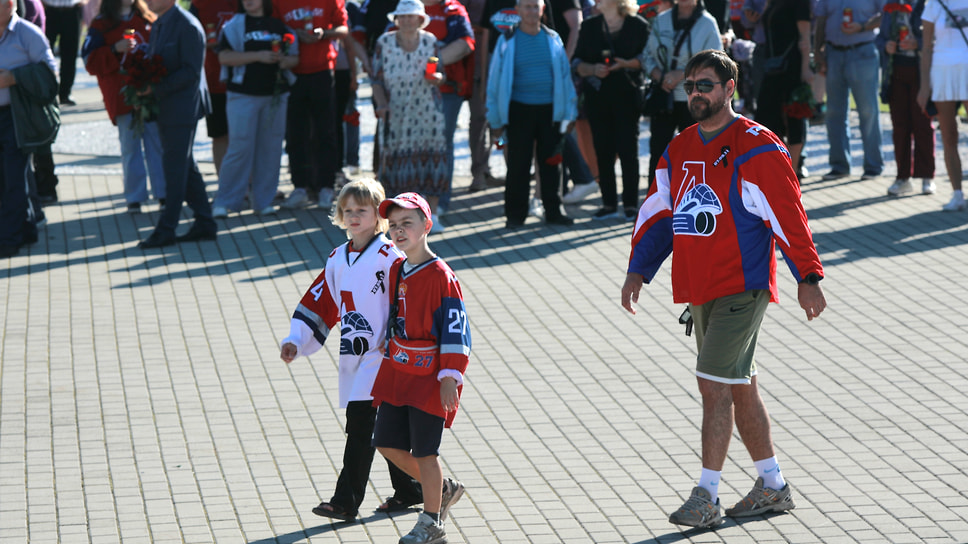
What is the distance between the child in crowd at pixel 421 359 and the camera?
15.9ft

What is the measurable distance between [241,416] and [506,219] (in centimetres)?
493

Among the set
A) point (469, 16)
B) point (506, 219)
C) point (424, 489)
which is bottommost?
point (506, 219)

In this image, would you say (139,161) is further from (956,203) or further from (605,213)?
(956,203)

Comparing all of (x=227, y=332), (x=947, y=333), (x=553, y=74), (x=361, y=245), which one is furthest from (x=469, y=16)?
(x=361, y=245)

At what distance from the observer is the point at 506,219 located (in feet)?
36.6

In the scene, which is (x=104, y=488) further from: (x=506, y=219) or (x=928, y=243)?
(x=928, y=243)

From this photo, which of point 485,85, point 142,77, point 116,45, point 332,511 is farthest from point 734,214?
point 116,45

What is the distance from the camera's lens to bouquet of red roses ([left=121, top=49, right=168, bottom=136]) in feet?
32.7

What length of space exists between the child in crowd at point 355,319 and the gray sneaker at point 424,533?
16.8 inches

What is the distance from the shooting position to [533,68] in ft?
34.8

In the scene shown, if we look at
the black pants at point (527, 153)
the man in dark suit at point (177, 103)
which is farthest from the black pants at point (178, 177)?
the black pants at point (527, 153)

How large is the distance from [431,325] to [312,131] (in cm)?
727

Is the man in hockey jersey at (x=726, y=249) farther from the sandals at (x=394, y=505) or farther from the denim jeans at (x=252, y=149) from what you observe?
the denim jeans at (x=252, y=149)

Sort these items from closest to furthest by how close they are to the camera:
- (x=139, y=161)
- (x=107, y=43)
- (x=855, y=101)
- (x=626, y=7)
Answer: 1. (x=626, y=7)
2. (x=107, y=43)
3. (x=139, y=161)
4. (x=855, y=101)
